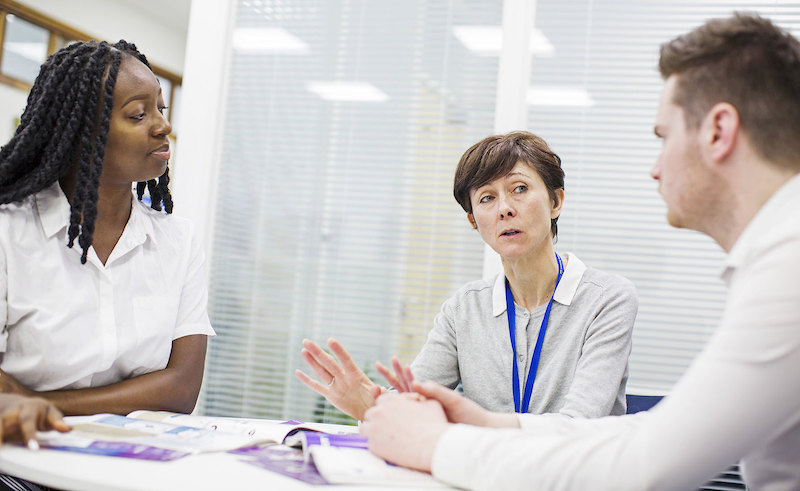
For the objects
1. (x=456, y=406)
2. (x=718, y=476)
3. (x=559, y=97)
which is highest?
(x=559, y=97)

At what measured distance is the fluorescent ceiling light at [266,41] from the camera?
316 centimetres

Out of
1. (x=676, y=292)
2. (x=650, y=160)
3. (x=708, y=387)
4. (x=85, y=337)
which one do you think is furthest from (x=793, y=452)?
(x=650, y=160)

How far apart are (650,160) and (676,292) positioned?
539 mm

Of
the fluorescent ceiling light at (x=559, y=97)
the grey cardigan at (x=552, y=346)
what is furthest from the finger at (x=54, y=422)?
the fluorescent ceiling light at (x=559, y=97)

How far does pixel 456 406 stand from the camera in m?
1.21

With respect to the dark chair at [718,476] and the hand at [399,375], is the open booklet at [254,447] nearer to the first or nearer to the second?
the hand at [399,375]

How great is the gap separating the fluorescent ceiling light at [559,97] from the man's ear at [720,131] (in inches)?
72.7

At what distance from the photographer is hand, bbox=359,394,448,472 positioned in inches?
41.7

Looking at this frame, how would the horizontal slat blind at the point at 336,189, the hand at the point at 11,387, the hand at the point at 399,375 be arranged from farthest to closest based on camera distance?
the horizontal slat blind at the point at 336,189
the hand at the point at 11,387
the hand at the point at 399,375

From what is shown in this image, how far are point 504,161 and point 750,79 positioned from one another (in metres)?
0.91

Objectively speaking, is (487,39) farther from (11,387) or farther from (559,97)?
(11,387)

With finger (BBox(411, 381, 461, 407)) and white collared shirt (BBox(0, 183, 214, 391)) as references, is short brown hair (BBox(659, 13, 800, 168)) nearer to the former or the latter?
finger (BBox(411, 381, 461, 407))

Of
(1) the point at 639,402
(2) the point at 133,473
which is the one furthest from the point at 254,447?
(1) the point at 639,402

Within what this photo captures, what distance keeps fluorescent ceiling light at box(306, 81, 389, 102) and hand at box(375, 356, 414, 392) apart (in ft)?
6.13
